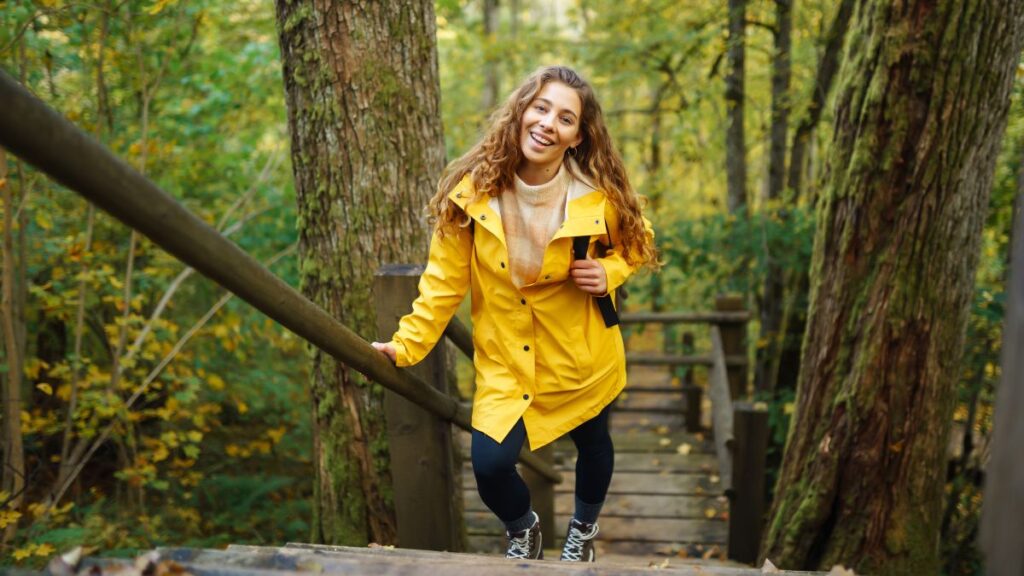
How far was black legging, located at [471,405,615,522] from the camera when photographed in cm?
261

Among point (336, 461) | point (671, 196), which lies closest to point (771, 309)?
point (336, 461)

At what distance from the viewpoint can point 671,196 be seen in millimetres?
16328

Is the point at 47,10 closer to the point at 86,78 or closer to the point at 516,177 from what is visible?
the point at 86,78

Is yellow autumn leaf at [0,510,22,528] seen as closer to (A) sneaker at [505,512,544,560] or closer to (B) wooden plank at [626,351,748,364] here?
(A) sneaker at [505,512,544,560]

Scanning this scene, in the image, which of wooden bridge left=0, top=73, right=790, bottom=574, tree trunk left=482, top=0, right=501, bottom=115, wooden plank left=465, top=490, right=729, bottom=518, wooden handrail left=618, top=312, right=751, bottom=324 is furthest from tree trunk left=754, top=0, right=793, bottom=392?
tree trunk left=482, top=0, right=501, bottom=115

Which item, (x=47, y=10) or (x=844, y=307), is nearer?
(x=844, y=307)

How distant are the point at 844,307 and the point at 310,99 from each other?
100 inches

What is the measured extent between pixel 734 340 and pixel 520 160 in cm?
519

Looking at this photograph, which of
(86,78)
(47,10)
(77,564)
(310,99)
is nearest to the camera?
(77,564)

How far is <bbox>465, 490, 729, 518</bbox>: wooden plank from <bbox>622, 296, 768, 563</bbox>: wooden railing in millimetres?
353

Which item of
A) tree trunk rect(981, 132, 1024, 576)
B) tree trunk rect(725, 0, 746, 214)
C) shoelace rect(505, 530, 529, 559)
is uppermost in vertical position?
tree trunk rect(725, 0, 746, 214)

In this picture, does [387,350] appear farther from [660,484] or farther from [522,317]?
[660,484]

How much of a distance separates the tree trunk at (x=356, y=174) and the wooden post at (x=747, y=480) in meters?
2.33

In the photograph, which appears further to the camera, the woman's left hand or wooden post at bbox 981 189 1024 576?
the woman's left hand
